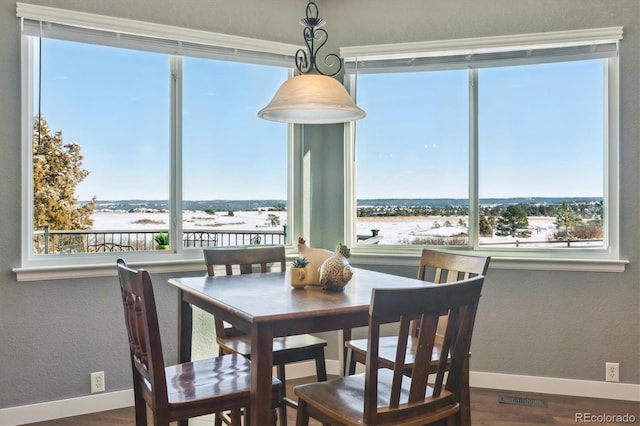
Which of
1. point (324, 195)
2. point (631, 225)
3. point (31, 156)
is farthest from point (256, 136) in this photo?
point (631, 225)

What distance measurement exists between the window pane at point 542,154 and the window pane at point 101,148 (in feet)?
7.08

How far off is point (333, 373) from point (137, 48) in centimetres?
249

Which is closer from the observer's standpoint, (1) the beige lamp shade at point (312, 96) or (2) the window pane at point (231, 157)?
(1) the beige lamp shade at point (312, 96)

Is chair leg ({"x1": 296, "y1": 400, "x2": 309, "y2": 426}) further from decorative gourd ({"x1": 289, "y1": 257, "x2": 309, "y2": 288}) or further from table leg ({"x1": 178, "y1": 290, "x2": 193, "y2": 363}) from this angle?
table leg ({"x1": 178, "y1": 290, "x2": 193, "y2": 363})

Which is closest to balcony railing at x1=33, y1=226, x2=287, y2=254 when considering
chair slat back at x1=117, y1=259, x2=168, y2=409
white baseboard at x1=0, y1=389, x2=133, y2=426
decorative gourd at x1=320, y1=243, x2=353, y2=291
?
white baseboard at x1=0, y1=389, x2=133, y2=426

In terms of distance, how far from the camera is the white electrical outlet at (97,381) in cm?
293

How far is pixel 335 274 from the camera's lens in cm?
209

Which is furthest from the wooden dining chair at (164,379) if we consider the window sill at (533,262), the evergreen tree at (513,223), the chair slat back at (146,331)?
the evergreen tree at (513,223)

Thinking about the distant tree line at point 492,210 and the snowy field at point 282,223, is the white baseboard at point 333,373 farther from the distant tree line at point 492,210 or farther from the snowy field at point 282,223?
the distant tree line at point 492,210

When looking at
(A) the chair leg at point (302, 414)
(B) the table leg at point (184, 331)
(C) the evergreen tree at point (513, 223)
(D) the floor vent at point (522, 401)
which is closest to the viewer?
(A) the chair leg at point (302, 414)

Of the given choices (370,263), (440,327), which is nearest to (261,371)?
(440,327)

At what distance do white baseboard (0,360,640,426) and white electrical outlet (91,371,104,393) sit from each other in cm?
4

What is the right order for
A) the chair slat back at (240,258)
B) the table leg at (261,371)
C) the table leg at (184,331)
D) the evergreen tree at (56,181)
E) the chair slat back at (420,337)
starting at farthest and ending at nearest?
1. the evergreen tree at (56,181)
2. the chair slat back at (240,258)
3. the table leg at (184,331)
4. the table leg at (261,371)
5. the chair slat back at (420,337)

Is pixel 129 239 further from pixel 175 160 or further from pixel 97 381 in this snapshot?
pixel 97 381
